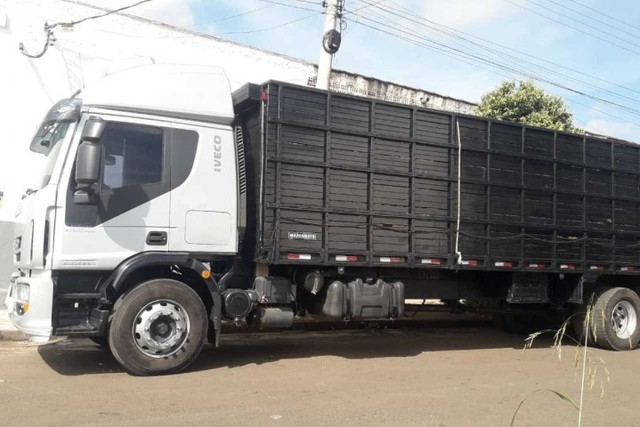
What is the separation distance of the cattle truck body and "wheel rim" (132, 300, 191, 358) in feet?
0.05

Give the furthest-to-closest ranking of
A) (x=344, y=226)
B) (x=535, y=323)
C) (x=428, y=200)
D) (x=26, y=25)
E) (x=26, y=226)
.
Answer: (x=26, y=25) → (x=535, y=323) → (x=428, y=200) → (x=344, y=226) → (x=26, y=226)

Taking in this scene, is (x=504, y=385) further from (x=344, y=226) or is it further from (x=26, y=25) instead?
(x=26, y=25)

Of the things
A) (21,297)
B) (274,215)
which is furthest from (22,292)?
(274,215)

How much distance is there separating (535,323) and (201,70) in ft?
23.4

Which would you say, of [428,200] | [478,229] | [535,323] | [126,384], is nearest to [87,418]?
[126,384]

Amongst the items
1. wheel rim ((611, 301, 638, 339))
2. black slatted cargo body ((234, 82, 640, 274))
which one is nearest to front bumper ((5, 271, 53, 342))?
black slatted cargo body ((234, 82, 640, 274))

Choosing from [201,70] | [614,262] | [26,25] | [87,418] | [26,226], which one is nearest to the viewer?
[87,418]

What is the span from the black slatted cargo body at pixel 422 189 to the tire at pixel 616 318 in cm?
41

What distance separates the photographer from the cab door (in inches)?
230

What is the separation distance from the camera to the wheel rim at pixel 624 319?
9.24 metres

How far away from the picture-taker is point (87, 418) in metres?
4.58

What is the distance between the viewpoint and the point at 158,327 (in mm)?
6070

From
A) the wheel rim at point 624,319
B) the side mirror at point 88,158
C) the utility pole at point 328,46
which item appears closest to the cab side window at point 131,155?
the side mirror at point 88,158

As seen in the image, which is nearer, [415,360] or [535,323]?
[415,360]
